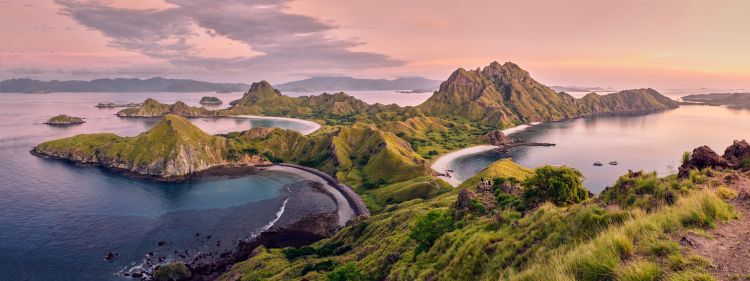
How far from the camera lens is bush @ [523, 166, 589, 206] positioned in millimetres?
49594

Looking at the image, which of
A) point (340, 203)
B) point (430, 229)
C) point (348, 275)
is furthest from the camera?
point (340, 203)

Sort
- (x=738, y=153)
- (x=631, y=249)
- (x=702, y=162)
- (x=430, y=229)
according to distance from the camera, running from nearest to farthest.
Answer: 1. (x=631, y=249)
2. (x=702, y=162)
3. (x=738, y=153)
4. (x=430, y=229)

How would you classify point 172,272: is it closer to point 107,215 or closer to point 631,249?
point 107,215

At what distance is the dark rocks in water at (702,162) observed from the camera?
84.3ft

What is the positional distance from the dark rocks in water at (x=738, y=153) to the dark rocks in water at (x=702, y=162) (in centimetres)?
84

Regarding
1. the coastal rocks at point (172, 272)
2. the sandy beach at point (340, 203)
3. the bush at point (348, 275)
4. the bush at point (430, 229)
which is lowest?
the coastal rocks at point (172, 272)

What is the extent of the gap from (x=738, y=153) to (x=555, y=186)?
80.4 feet

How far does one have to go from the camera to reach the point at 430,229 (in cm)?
5331

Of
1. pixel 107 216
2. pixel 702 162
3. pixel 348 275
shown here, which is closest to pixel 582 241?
pixel 702 162

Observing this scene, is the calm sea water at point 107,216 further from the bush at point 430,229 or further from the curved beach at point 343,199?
the bush at point 430,229

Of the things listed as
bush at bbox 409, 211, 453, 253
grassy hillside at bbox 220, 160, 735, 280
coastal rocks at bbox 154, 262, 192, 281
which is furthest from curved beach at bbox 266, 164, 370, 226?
bush at bbox 409, 211, 453, 253

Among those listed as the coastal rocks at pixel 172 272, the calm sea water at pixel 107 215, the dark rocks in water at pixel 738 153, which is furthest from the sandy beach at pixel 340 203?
the dark rocks in water at pixel 738 153

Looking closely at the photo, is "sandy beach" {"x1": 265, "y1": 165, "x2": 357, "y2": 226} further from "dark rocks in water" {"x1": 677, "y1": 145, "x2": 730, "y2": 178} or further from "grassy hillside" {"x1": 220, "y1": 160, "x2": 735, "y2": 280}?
"dark rocks in water" {"x1": 677, "y1": 145, "x2": 730, "y2": 178}

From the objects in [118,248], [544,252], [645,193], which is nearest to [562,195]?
[645,193]
